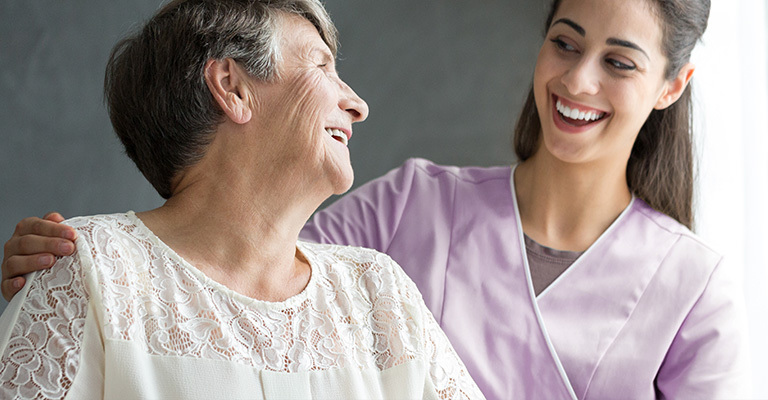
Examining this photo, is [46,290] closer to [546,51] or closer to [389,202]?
[389,202]

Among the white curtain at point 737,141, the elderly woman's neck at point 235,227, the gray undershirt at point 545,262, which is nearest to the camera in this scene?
the elderly woman's neck at point 235,227

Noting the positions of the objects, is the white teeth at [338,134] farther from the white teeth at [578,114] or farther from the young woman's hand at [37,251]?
the white teeth at [578,114]

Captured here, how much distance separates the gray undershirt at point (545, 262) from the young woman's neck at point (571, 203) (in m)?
0.02

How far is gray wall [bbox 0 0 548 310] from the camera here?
5.63 ft

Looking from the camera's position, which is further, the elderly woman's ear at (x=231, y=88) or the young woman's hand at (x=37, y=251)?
the elderly woman's ear at (x=231, y=88)

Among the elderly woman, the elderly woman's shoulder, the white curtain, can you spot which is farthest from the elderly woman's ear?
the white curtain

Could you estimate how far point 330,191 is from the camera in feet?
4.52

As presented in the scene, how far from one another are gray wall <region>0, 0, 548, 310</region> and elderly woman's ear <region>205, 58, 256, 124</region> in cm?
61

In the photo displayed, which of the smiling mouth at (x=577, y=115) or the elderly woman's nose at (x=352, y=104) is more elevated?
the elderly woman's nose at (x=352, y=104)

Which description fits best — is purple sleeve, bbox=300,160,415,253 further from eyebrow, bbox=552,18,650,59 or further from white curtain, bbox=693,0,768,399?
white curtain, bbox=693,0,768,399

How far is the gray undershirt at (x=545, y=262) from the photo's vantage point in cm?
183

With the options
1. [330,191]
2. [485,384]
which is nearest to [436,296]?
[485,384]

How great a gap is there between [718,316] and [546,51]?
0.71 m

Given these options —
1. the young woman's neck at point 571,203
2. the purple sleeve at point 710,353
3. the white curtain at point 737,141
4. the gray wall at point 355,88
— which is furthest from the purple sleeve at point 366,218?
the white curtain at point 737,141
